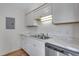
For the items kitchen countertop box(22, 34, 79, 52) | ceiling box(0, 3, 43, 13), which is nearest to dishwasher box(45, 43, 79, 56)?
kitchen countertop box(22, 34, 79, 52)

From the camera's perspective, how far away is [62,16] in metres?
1.46

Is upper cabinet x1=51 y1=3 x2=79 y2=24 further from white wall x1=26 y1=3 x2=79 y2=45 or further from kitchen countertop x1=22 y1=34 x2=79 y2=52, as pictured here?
kitchen countertop x1=22 y1=34 x2=79 y2=52

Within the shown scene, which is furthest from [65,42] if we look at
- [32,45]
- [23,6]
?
[23,6]

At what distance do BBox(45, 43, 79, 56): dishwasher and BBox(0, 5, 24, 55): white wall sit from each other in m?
0.39

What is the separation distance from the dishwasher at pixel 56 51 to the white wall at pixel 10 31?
39 cm

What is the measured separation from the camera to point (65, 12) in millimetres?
1425

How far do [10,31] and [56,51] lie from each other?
2.14 ft

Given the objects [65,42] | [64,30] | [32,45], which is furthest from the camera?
[64,30]

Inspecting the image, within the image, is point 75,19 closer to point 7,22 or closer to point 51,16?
point 51,16

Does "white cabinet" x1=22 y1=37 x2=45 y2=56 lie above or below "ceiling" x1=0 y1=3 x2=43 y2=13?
below

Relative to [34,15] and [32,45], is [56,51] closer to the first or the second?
[32,45]

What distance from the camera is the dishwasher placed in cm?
99

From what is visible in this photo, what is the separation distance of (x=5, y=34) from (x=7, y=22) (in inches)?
6.3

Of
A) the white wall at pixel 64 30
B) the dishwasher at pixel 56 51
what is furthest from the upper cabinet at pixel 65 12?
the dishwasher at pixel 56 51
